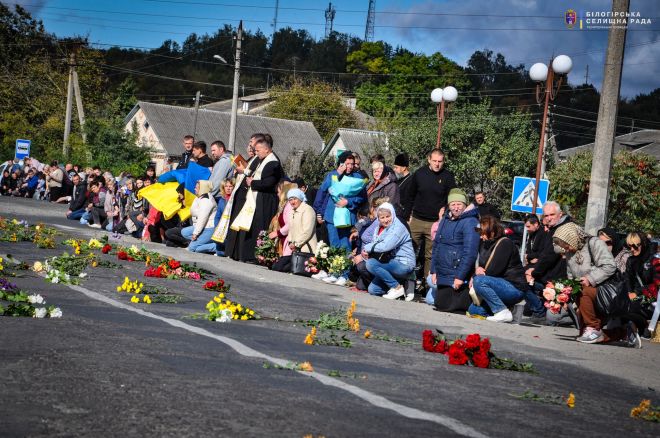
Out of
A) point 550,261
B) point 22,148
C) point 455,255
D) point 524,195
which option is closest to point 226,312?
point 455,255

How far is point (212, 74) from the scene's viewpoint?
16012 cm

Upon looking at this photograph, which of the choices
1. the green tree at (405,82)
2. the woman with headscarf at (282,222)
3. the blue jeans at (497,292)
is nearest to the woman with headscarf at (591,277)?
the blue jeans at (497,292)

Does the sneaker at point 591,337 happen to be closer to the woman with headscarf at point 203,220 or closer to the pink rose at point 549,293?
the pink rose at point 549,293

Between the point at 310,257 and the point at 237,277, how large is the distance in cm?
220

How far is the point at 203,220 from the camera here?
23531 millimetres

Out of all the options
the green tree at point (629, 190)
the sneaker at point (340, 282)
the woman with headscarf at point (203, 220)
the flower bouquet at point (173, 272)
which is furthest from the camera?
the green tree at point (629, 190)

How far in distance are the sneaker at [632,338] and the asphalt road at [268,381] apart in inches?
15.8

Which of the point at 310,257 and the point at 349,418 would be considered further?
the point at 310,257

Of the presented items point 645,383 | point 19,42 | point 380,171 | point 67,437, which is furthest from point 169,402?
point 19,42

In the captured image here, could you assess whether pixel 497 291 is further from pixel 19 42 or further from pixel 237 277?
pixel 19 42

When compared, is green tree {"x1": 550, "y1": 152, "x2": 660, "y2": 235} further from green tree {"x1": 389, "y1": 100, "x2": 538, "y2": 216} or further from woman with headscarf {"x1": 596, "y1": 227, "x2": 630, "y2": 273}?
woman with headscarf {"x1": 596, "y1": 227, "x2": 630, "y2": 273}

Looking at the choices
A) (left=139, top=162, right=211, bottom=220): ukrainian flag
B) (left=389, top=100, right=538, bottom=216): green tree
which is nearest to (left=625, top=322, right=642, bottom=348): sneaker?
(left=139, top=162, right=211, bottom=220): ukrainian flag

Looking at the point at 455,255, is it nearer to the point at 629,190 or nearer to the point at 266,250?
the point at 266,250

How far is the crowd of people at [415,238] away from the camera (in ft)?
46.0
